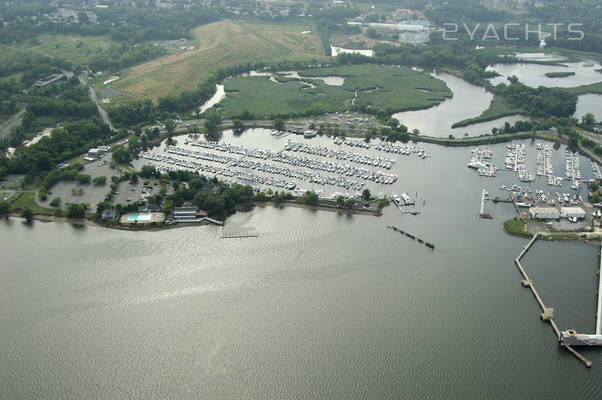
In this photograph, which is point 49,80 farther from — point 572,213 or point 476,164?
point 572,213

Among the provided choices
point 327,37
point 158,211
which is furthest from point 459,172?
point 327,37

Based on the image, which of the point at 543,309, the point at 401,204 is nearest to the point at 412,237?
the point at 401,204

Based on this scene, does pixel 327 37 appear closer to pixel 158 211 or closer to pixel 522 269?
pixel 158 211

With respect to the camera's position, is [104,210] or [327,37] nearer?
[104,210]

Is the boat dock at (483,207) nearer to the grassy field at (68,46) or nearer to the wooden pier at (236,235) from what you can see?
the wooden pier at (236,235)

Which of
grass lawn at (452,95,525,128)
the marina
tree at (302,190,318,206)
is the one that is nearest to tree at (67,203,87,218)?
the marina

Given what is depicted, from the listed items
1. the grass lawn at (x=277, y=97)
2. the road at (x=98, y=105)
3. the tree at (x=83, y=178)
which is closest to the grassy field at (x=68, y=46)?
the road at (x=98, y=105)
